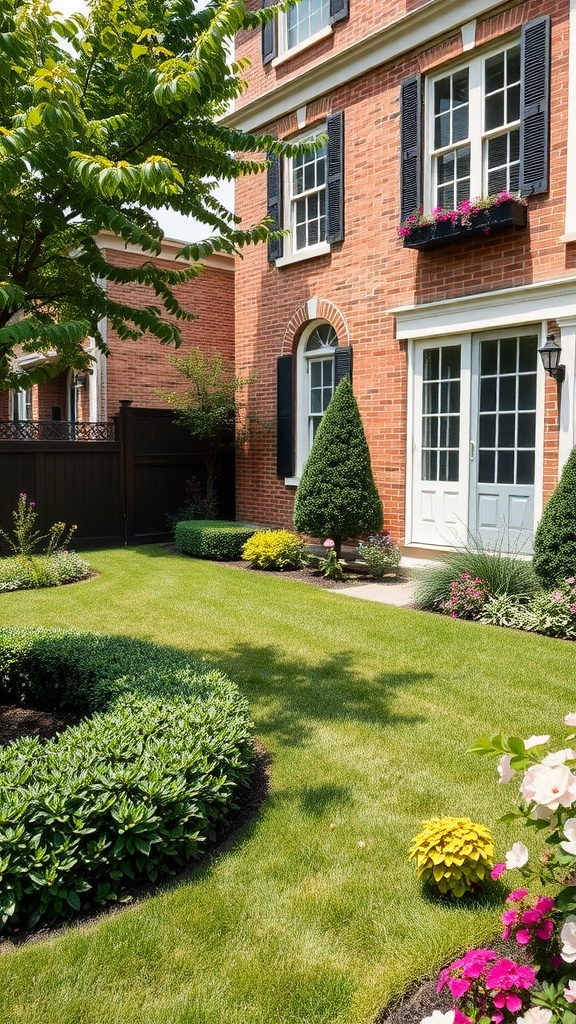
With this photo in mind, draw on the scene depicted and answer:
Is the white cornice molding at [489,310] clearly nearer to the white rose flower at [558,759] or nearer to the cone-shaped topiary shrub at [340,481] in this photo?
the cone-shaped topiary shrub at [340,481]

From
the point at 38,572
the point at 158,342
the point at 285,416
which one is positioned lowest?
the point at 38,572

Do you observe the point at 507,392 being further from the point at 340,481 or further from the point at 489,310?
the point at 340,481

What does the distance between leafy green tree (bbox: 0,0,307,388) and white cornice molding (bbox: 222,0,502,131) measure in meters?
5.76

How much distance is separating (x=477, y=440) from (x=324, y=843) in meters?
Answer: 6.42

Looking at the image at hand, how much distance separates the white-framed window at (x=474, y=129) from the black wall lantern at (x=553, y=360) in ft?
6.43

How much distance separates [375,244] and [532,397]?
328cm

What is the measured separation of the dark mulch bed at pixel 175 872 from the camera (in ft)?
9.13

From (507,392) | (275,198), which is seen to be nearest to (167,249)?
(275,198)

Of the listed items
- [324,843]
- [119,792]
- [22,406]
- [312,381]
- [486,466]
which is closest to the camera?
[119,792]

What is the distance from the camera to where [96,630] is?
6.95 metres

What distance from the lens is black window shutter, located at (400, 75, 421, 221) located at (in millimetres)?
9242

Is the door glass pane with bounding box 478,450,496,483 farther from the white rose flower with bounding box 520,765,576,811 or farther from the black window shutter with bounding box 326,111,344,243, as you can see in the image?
the white rose flower with bounding box 520,765,576,811

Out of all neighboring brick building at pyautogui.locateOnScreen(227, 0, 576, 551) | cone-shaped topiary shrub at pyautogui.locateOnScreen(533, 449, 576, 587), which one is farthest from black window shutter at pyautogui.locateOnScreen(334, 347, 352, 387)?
cone-shaped topiary shrub at pyautogui.locateOnScreen(533, 449, 576, 587)

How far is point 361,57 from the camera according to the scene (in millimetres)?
9938
